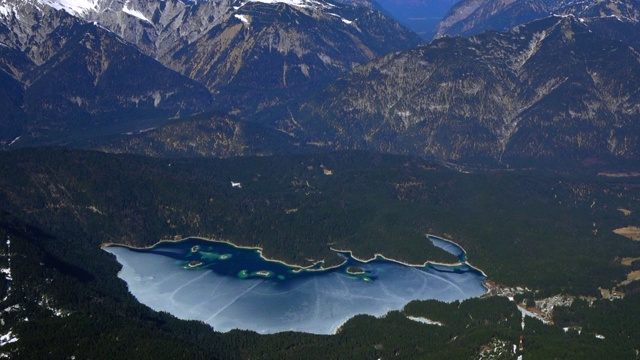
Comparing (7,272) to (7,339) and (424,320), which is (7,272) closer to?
(7,339)

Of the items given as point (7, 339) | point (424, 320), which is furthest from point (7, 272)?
point (424, 320)

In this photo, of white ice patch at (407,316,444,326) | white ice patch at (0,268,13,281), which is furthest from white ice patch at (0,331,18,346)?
white ice patch at (407,316,444,326)

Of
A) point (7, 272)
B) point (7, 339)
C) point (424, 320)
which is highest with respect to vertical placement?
point (7, 272)

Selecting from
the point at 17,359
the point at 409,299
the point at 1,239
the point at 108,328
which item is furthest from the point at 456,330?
the point at 1,239

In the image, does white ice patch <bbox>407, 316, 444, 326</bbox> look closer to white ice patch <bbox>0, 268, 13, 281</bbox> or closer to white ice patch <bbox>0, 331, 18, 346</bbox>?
white ice patch <bbox>0, 331, 18, 346</bbox>

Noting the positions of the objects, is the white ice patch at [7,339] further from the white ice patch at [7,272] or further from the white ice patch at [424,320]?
the white ice patch at [424,320]

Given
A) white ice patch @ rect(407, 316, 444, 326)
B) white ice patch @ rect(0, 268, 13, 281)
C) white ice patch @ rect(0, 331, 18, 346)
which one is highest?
white ice patch @ rect(0, 268, 13, 281)

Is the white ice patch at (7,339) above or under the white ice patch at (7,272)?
under

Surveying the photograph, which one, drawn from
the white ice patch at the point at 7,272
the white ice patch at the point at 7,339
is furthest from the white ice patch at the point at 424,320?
the white ice patch at the point at 7,272
